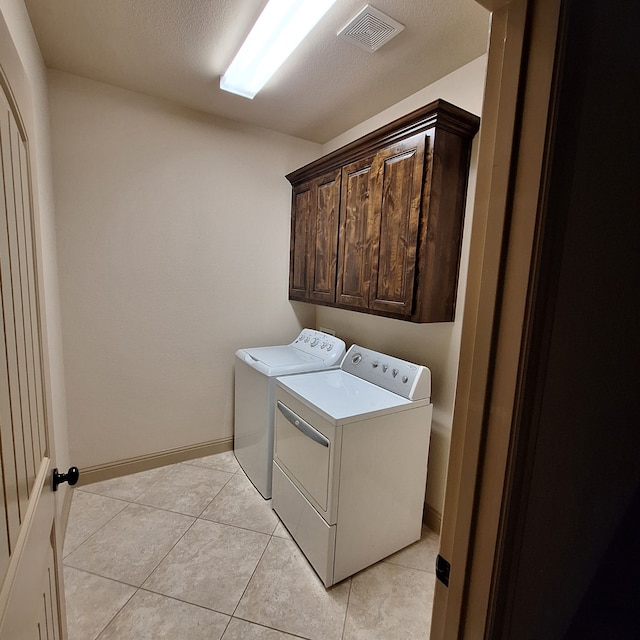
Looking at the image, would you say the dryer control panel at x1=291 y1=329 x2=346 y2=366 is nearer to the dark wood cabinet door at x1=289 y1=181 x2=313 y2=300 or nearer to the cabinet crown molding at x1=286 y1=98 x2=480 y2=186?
the dark wood cabinet door at x1=289 y1=181 x2=313 y2=300

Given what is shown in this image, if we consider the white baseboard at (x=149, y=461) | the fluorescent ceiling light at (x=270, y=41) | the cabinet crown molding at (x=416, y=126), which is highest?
the fluorescent ceiling light at (x=270, y=41)

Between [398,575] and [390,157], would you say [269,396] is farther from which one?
[390,157]

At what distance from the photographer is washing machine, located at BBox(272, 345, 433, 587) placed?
1.51 meters

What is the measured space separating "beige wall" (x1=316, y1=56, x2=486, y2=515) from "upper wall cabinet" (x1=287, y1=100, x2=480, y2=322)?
0.41ft

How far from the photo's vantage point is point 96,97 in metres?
1.99

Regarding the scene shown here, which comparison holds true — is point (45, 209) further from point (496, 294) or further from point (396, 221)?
point (496, 294)

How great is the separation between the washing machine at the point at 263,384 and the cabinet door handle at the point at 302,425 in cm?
20

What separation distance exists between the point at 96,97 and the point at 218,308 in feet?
4.86

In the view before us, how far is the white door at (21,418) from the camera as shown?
53 cm

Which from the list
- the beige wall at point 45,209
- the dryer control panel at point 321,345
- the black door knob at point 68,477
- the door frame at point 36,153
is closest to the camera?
the door frame at point 36,153

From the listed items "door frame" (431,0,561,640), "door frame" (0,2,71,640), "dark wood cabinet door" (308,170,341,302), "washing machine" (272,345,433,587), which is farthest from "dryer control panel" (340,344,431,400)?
"door frame" (0,2,71,640)

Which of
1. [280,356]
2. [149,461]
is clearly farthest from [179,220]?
[149,461]

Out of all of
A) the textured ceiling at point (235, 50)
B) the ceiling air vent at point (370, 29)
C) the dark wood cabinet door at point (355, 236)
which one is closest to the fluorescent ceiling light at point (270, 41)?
the textured ceiling at point (235, 50)

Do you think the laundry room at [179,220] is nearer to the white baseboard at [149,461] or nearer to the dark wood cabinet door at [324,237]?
the white baseboard at [149,461]
